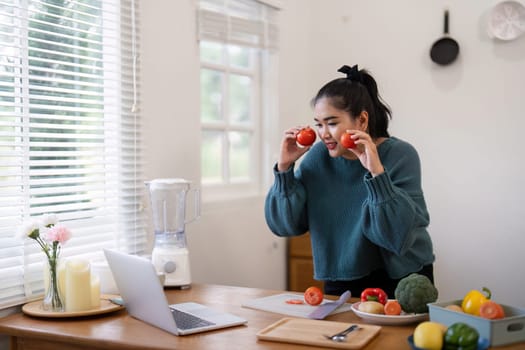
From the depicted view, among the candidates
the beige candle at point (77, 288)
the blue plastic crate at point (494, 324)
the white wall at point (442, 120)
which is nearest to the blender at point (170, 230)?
the beige candle at point (77, 288)

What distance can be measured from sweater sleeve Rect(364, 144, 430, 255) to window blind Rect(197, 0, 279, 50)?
1.34 metres

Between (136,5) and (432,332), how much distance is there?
1.77 m

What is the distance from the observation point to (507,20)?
11.9ft

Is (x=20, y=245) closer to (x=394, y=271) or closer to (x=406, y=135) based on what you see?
(x=394, y=271)

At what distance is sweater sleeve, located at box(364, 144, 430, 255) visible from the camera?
6.62 ft

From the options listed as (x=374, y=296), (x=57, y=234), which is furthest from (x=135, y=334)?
(x=374, y=296)

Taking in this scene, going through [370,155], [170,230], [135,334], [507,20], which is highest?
[507,20]

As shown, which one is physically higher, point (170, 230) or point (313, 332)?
point (170, 230)

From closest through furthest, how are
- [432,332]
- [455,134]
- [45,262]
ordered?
1. [432,332]
2. [45,262]
3. [455,134]

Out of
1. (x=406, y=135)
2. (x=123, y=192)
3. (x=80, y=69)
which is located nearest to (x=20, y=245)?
(x=123, y=192)

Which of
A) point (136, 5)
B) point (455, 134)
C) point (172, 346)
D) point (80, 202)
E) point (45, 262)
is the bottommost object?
point (172, 346)

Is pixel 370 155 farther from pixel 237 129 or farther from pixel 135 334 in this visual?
pixel 237 129

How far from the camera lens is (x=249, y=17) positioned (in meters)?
3.50

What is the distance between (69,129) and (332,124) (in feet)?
3.15
